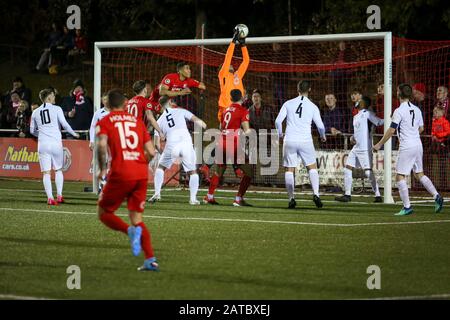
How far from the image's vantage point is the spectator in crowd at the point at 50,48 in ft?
125

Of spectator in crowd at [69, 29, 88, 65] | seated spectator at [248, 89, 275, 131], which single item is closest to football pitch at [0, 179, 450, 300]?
seated spectator at [248, 89, 275, 131]

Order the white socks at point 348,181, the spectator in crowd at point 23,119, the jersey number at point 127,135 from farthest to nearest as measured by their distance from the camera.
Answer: the spectator in crowd at point 23,119 → the white socks at point 348,181 → the jersey number at point 127,135

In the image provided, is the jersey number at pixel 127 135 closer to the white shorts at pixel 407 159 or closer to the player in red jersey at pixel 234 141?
the white shorts at pixel 407 159

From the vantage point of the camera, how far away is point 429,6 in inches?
1157

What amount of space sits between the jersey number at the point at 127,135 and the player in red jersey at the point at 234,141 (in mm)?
8291

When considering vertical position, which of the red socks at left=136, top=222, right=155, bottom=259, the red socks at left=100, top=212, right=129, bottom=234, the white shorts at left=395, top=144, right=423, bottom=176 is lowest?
the red socks at left=136, top=222, right=155, bottom=259

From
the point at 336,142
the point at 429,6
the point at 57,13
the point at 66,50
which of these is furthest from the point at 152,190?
the point at 57,13

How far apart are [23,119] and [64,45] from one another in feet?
35.7

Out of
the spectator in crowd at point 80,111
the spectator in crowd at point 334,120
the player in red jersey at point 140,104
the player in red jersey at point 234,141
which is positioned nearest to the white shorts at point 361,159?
the spectator in crowd at point 334,120

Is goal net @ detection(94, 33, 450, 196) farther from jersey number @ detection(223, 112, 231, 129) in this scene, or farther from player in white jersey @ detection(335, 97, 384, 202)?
jersey number @ detection(223, 112, 231, 129)

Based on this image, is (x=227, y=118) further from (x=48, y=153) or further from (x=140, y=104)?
(x=48, y=153)

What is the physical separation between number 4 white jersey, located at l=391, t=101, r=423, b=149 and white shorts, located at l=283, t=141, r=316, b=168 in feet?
6.30

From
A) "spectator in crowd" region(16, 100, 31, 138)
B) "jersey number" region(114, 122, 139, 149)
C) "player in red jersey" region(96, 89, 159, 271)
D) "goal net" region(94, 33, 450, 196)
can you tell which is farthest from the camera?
"spectator in crowd" region(16, 100, 31, 138)

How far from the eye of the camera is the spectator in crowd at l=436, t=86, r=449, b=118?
2231cm
